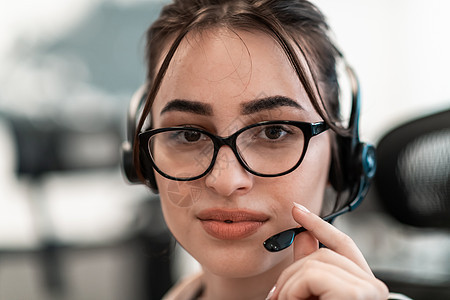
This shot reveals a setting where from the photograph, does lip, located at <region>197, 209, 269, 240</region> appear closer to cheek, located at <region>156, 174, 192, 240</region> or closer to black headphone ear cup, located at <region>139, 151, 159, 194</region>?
cheek, located at <region>156, 174, 192, 240</region>

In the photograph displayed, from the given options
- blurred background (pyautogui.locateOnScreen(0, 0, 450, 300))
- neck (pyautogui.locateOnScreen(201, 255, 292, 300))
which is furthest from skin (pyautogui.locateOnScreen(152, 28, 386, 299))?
blurred background (pyautogui.locateOnScreen(0, 0, 450, 300))

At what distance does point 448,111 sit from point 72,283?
2.00 m

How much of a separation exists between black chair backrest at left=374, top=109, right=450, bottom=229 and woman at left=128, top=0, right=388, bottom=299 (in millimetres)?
265

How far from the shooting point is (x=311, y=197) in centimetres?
82

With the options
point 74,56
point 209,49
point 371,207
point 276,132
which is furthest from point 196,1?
point 74,56

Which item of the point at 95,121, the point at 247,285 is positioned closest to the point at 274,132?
the point at 247,285

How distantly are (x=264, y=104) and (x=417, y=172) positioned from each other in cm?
44

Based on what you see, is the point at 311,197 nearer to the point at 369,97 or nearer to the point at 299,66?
the point at 299,66

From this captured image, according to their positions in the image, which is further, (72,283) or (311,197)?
(72,283)

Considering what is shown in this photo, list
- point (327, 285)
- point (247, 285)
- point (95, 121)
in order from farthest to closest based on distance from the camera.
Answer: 1. point (95, 121)
2. point (247, 285)
3. point (327, 285)

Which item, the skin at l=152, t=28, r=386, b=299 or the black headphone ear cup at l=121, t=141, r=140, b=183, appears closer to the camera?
the skin at l=152, t=28, r=386, b=299

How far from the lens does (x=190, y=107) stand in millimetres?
781

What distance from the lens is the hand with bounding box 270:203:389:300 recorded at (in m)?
0.60

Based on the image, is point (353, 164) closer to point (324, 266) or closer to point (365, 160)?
point (365, 160)
